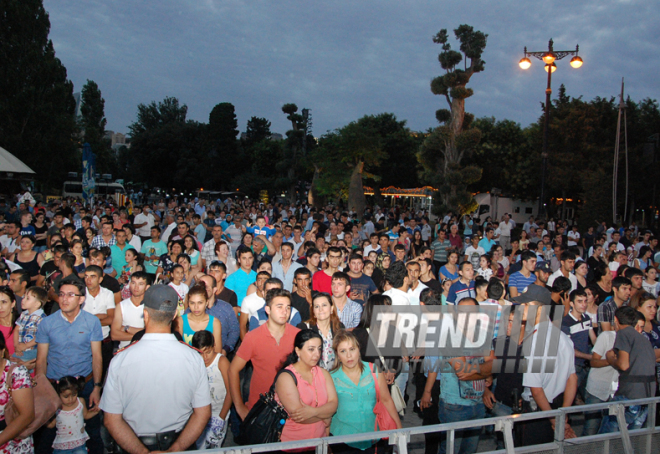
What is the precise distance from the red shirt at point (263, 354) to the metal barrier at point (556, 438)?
0.92 m

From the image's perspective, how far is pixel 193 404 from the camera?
269 cm

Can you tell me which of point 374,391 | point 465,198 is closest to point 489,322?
point 374,391

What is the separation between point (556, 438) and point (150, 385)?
266cm

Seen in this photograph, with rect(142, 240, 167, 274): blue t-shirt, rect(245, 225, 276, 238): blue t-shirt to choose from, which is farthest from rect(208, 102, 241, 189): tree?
rect(142, 240, 167, 274): blue t-shirt

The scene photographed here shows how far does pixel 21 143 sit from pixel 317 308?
2840cm

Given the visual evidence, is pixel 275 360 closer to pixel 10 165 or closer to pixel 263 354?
pixel 263 354

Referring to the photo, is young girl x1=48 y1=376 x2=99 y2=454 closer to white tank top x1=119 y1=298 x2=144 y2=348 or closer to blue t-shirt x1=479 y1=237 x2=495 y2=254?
white tank top x1=119 y1=298 x2=144 y2=348

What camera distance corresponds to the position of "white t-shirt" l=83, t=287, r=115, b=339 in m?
4.79

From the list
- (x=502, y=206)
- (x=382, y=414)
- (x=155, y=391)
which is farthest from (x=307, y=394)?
(x=502, y=206)

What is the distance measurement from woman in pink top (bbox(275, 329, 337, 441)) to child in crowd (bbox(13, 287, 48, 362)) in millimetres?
2485

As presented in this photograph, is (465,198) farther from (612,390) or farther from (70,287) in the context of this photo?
(70,287)

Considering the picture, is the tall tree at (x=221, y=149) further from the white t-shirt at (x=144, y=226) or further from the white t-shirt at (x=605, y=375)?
the white t-shirt at (x=605, y=375)

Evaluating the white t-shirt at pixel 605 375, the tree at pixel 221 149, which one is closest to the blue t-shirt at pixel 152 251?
the white t-shirt at pixel 605 375

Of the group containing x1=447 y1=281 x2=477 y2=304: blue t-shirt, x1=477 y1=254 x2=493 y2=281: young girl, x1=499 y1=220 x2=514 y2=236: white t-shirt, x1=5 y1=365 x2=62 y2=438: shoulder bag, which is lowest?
x1=5 y1=365 x2=62 y2=438: shoulder bag
